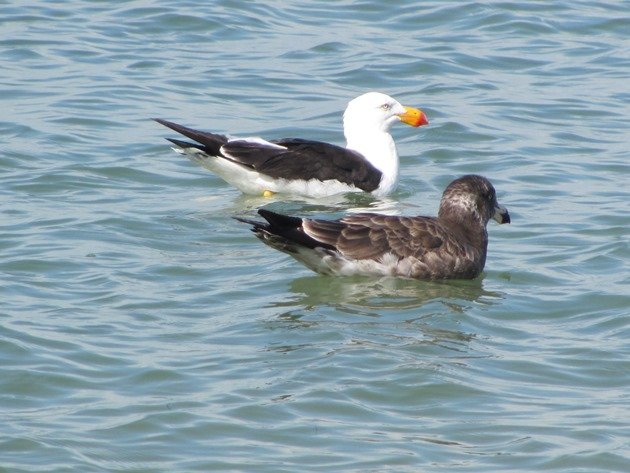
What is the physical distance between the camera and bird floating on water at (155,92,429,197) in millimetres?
12930

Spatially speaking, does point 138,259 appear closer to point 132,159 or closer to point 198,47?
point 132,159

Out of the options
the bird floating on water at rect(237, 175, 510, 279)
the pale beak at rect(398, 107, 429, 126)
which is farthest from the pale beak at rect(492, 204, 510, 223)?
the pale beak at rect(398, 107, 429, 126)

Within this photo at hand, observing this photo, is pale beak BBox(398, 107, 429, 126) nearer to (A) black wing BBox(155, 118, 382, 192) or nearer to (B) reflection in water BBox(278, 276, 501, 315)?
(A) black wing BBox(155, 118, 382, 192)

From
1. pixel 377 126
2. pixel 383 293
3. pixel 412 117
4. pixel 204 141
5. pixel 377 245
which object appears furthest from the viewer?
pixel 412 117

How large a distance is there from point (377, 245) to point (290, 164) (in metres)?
2.88

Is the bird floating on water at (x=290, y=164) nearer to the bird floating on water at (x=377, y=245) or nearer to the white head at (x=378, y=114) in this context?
the white head at (x=378, y=114)

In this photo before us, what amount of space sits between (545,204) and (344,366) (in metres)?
4.70

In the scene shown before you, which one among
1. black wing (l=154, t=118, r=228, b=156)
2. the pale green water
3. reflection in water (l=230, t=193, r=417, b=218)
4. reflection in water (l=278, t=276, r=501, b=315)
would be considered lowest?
reflection in water (l=230, t=193, r=417, b=218)

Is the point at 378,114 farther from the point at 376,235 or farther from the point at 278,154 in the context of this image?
the point at 376,235

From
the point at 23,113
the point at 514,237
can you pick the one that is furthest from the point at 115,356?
the point at 23,113

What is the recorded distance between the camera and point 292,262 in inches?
424

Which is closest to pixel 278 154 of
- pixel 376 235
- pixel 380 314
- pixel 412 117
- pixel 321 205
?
pixel 321 205

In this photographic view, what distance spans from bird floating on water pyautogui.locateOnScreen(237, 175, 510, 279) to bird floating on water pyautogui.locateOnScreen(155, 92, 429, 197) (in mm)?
2506

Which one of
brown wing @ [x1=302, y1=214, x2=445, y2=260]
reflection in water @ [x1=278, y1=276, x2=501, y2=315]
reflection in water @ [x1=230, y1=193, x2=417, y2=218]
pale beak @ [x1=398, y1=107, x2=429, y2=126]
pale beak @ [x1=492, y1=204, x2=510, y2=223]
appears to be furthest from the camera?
pale beak @ [x1=398, y1=107, x2=429, y2=126]
